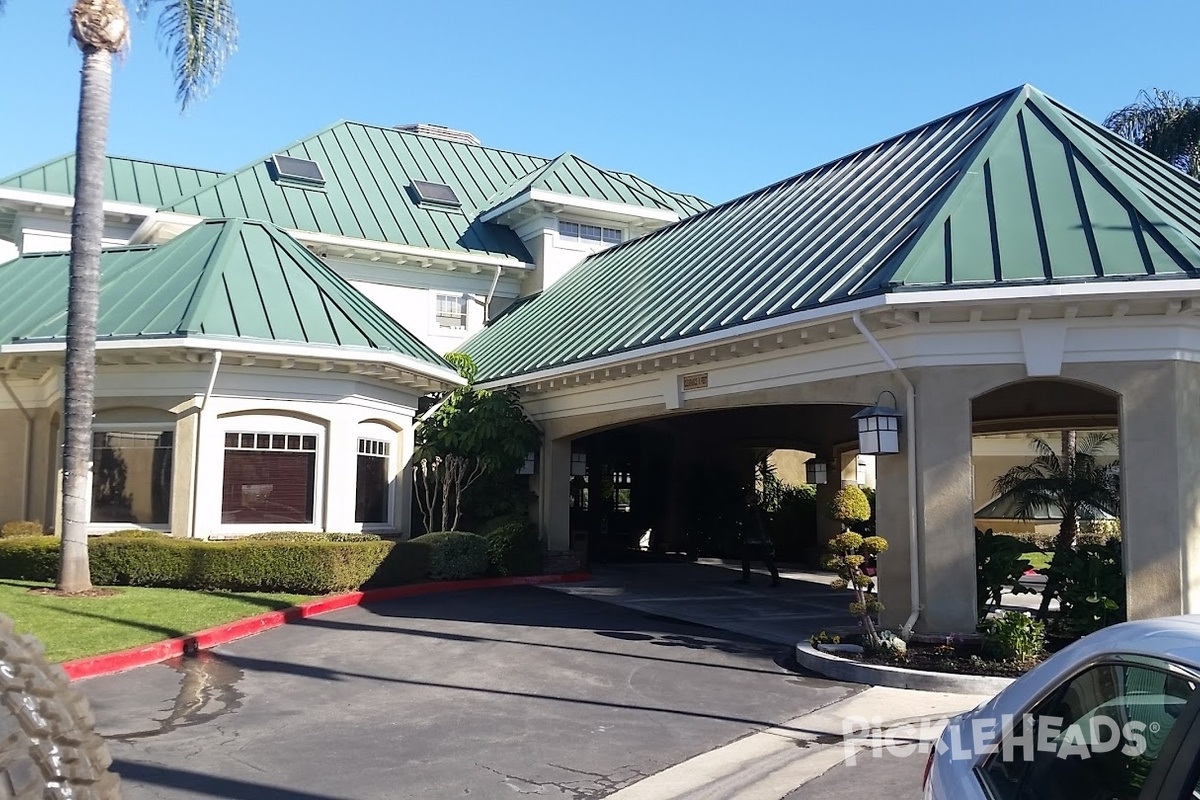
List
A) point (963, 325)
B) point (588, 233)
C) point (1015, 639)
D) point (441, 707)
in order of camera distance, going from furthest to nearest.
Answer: point (588, 233) → point (963, 325) → point (1015, 639) → point (441, 707)

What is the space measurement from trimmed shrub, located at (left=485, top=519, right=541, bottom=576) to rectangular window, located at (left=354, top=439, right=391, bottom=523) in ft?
7.05

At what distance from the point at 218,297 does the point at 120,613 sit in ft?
21.6

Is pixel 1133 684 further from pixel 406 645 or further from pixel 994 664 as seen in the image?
pixel 406 645

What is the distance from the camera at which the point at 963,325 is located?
11.9 m

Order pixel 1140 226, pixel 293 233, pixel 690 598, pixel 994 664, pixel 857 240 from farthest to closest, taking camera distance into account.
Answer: pixel 293 233, pixel 690 598, pixel 857 240, pixel 1140 226, pixel 994 664

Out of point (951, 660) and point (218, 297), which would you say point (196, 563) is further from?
point (951, 660)

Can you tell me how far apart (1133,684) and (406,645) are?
10.5 meters

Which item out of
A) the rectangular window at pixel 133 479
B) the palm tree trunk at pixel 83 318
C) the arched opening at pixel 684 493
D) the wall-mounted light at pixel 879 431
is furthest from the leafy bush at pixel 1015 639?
the arched opening at pixel 684 493

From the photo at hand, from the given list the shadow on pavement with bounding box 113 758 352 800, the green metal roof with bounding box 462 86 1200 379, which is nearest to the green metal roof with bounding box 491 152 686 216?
the green metal roof with bounding box 462 86 1200 379

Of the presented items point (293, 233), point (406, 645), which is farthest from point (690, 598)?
point (293, 233)

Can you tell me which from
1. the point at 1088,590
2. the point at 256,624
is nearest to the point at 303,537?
the point at 256,624

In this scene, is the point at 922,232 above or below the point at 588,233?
below

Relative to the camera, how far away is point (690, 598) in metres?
17.4

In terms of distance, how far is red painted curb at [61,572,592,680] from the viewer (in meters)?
10.4
